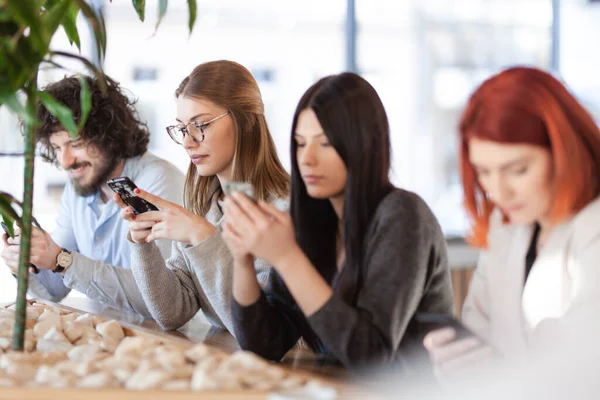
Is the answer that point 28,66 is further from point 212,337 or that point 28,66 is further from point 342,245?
point 212,337

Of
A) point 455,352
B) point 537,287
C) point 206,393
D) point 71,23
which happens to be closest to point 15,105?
point 71,23

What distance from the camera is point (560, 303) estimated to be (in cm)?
127

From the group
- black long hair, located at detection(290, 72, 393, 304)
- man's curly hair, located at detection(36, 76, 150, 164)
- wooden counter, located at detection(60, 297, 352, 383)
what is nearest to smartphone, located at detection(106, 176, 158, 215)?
wooden counter, located at detection(60, 297, 352, 383)

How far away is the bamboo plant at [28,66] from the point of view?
1.27 metres

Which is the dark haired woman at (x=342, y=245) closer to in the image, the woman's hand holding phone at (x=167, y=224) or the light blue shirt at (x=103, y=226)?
the woman's hand holding phone at (x=167, y=224)

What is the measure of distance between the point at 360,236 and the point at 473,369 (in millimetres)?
358

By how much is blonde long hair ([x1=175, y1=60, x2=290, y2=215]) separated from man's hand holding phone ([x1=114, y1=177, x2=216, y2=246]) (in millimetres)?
306

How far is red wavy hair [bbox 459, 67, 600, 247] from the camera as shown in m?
1.18

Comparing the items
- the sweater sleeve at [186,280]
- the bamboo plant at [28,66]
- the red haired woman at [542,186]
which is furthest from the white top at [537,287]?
the bamboo plant at [28,66]

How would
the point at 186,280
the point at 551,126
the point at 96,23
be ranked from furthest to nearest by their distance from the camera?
the point at 186,280 → the point at 96,23 → the point at 551,126

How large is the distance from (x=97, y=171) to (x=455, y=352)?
182 centimetres

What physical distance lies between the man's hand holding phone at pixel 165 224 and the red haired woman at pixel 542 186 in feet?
2.34

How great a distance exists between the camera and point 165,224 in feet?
5.99

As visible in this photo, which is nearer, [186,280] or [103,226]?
[186,280]
